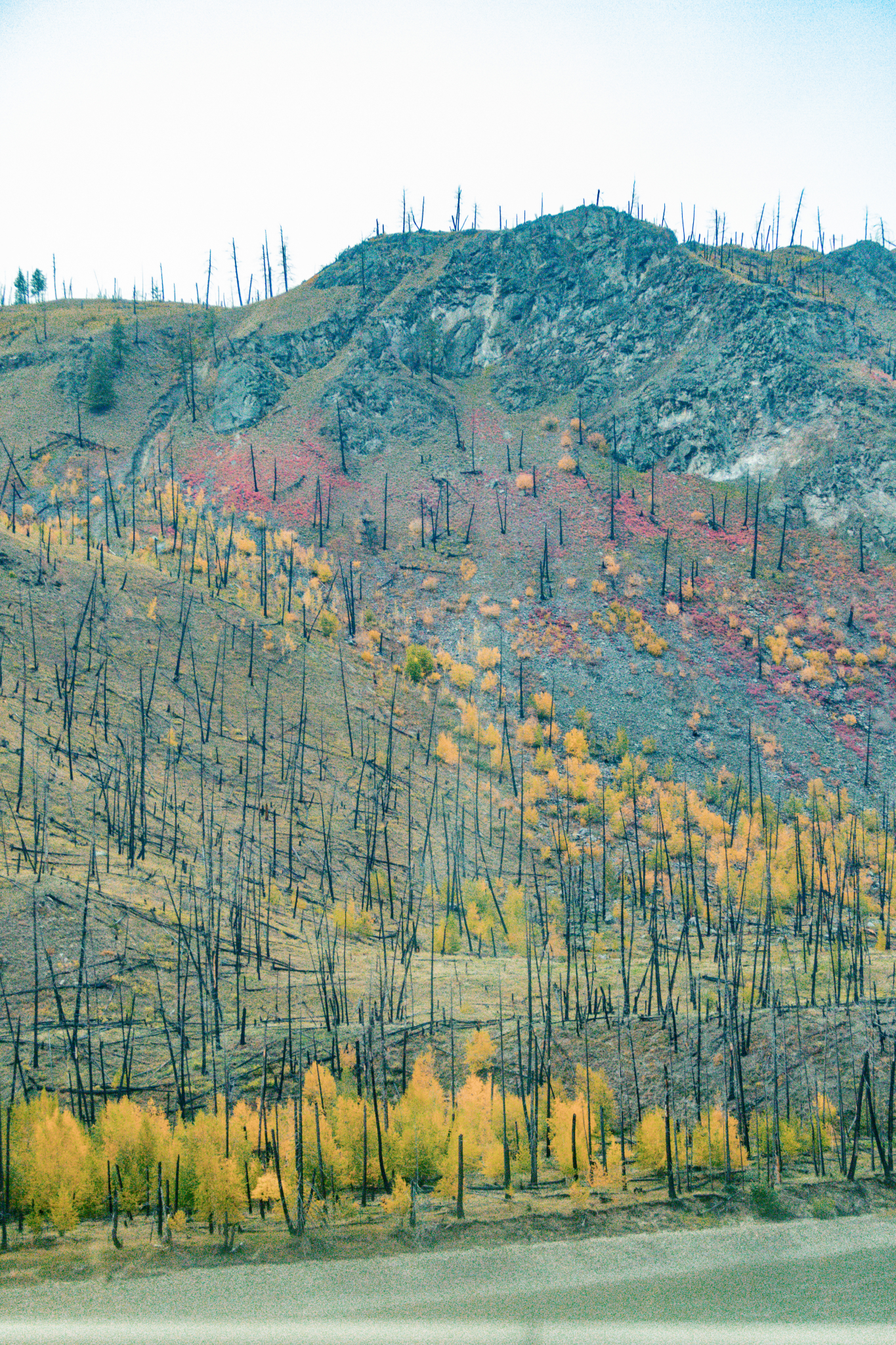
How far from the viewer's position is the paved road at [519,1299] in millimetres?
25125

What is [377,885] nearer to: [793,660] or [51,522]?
[793,660]

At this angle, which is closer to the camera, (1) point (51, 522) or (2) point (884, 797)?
(2) point (884, 797)

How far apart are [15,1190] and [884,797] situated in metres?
55.5

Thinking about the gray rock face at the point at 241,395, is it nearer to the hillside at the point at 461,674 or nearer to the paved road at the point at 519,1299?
the hillside at the point at 461,674

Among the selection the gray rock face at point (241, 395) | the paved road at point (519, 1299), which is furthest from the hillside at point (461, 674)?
the paved road at point (519, 1299)

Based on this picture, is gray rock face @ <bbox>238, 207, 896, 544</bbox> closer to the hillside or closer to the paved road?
the hillside

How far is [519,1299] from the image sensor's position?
87.3 feet

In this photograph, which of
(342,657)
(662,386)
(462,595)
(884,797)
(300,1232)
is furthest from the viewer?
(662,386)

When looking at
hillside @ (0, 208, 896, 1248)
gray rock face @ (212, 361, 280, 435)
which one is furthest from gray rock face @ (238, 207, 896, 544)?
gray rock face @ (212, 361, 280, 435)

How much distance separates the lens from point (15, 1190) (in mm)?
28078

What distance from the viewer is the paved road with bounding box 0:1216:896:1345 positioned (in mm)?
25125

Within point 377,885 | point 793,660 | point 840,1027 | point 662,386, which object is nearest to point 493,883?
point 377,885

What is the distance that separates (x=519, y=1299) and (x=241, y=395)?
313 feet

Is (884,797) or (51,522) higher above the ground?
(51,522)
